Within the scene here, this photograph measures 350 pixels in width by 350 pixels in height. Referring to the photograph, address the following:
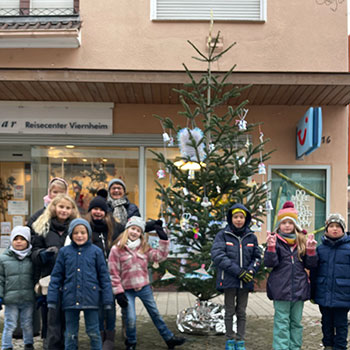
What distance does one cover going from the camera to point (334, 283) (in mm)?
5258

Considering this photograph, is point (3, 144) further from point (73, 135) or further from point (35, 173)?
point (73, 135)

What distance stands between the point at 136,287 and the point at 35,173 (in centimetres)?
556

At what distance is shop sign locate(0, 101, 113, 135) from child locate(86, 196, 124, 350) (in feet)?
14.7

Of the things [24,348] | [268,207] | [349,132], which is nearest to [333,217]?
[268,207]

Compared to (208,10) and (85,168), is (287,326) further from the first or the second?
(208,10)

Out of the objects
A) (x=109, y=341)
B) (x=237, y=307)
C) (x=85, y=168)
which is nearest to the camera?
(x=109, y=341)

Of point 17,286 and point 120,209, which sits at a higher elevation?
point 120,209

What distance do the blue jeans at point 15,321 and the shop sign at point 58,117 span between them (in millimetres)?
5057

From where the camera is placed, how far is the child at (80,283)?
15.9 ft

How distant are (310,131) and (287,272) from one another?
4078 mm

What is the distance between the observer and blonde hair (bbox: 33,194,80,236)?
5285mm

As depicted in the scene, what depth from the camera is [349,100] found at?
31.2ft

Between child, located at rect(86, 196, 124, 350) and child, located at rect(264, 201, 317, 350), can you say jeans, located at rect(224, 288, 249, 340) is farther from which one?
child, located at rect(86, 196, 124, 350)

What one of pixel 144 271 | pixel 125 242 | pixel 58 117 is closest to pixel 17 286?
pixel 125 242
